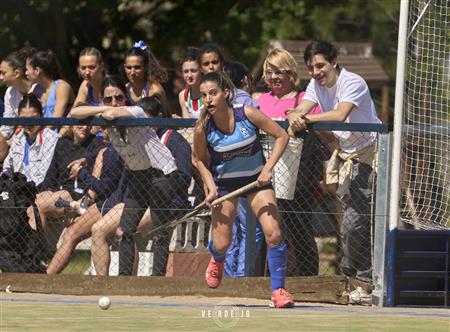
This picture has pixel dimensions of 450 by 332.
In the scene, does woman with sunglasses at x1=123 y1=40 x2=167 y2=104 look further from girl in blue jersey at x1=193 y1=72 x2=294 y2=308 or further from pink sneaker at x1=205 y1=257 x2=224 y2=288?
pink sneaker at x1=205 y1=257 x2=224 y2=288

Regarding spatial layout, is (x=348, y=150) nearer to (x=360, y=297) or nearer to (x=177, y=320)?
(x=360, y=297)

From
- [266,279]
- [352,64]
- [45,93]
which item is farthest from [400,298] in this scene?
[352,64]

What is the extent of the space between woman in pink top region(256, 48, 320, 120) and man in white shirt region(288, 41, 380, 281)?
329mm

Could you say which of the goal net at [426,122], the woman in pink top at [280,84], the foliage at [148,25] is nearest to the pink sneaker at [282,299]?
the goal net at [426,122]

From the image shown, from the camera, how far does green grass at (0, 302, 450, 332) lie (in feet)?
34.4

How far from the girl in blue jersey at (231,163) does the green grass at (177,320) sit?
453 millimetres

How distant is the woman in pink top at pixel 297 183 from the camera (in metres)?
12.9

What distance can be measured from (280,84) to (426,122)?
144 cm

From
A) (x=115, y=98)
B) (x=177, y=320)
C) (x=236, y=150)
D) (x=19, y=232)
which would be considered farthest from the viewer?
(x=19, y=232)

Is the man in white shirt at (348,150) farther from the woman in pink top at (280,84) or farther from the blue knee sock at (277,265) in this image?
the blue knee sock at (277,265)

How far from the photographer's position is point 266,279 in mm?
12875

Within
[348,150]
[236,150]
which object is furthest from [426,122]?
[236,150]

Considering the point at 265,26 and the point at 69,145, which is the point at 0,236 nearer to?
the point at 69,145

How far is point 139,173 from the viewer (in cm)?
1331
